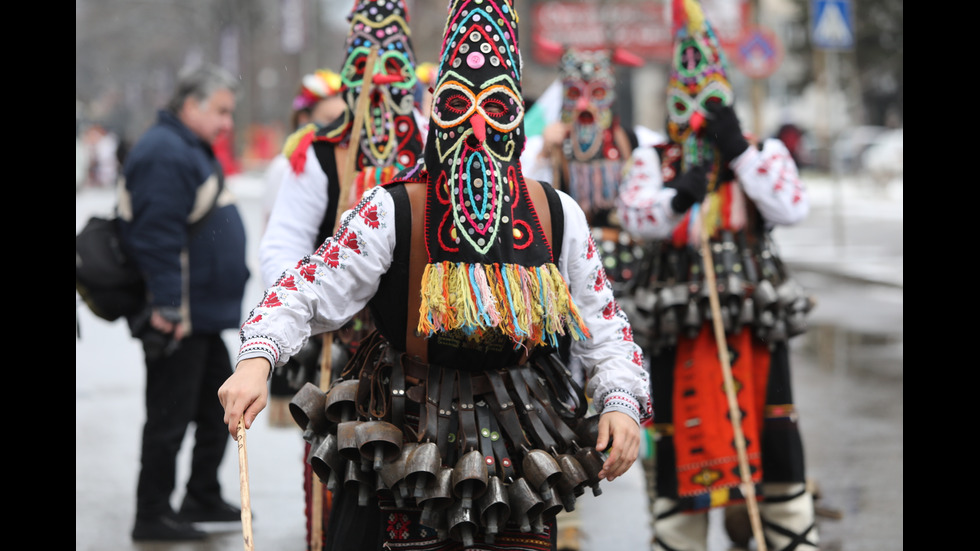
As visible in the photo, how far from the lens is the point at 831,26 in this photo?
14.8m

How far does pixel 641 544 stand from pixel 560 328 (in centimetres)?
282

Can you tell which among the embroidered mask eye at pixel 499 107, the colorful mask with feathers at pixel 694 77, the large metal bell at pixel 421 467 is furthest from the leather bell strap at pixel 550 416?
the colorful mask with feathers at pixel 694 77

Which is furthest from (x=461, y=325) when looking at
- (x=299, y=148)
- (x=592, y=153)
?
(x=592, y=153)

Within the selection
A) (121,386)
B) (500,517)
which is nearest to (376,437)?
(500,517)

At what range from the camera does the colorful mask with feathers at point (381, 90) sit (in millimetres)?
4535

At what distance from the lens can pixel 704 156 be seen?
Result: 5.04 metres

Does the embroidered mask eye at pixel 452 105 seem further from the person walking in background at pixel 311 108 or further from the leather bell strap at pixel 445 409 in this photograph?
the person walking in background at pixel 311 108

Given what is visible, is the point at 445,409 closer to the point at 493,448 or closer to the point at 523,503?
the point at 493,448

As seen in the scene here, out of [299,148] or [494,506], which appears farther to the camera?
[299,148]

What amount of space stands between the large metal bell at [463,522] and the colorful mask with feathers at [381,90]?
175 centimetres

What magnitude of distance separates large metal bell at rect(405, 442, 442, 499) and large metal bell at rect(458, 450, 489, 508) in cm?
6

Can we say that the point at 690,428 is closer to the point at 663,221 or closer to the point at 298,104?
the point at 663,221

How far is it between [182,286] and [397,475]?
9.50 feet

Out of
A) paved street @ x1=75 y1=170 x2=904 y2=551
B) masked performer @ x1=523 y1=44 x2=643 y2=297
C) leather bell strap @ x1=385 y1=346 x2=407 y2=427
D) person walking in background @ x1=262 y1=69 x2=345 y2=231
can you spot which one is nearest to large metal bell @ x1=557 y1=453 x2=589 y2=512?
leather bell strap @ x1=385 y1=346 x2=407 y2=427
